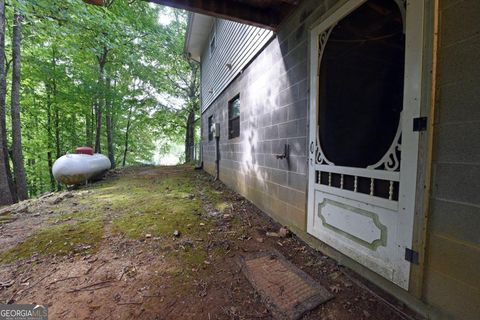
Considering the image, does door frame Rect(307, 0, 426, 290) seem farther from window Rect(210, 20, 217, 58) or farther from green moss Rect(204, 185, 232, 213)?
window Rect(210, 20, 217, 58)

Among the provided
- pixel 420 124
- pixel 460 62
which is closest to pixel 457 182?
pixel 420 124

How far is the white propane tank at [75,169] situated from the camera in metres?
6.18

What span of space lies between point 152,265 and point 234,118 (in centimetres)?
412

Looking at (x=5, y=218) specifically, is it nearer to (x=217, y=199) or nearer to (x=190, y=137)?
(x=217, y=199)

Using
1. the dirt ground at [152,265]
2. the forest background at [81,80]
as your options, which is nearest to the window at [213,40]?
the forest background at [81,80]

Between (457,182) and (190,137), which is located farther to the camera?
(190,137)

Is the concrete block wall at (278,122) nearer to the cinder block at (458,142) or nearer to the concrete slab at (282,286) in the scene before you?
the concrete slab at (282,286)

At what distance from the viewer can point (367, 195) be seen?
180 cm

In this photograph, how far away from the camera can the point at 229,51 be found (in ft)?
18.6

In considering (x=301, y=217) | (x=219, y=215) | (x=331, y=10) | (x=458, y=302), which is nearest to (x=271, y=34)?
(x=331, y=10)

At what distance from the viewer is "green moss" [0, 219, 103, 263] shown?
235 centimetres

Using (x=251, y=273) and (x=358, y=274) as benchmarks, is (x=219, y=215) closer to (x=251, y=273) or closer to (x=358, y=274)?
(x=251, y=273)

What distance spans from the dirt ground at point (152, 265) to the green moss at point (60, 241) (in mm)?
11

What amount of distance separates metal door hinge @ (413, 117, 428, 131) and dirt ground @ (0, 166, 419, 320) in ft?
4.12
